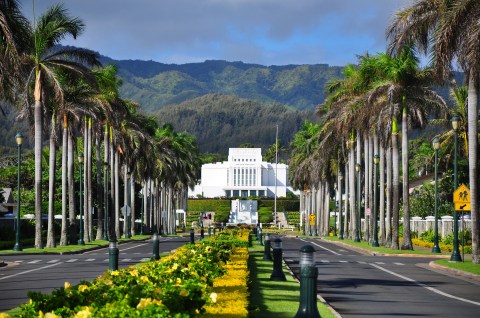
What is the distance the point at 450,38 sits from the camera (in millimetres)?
30328

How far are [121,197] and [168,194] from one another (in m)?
7.64

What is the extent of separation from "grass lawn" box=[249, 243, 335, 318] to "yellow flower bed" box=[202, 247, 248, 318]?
0.32 m

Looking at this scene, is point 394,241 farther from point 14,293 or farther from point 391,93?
point 14,293

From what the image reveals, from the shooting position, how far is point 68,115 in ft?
188

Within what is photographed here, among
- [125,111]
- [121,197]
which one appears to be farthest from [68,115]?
[121,197]

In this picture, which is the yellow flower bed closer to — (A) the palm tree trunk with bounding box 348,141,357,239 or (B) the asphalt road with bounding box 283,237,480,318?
(B) the asphalt road with bounding box 283,237,480,318

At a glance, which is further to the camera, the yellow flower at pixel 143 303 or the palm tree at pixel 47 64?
the palm tree at pixel 47 64

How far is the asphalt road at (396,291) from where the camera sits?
17719 mm

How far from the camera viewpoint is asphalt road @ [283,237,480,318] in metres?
17.7

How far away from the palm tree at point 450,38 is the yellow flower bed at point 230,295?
522 inches

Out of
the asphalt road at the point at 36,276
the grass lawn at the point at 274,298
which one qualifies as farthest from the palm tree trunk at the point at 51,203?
the grass lawn at the point at 274,298

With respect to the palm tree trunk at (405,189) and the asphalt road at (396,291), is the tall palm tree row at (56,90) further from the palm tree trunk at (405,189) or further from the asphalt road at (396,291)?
the palm tree trunk at (405,189)

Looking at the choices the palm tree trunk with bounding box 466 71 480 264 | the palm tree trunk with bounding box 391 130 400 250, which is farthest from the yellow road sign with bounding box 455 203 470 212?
the palm tree trunk with bounding box 391 130 400 250

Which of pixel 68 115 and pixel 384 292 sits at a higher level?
pixel 68 115
